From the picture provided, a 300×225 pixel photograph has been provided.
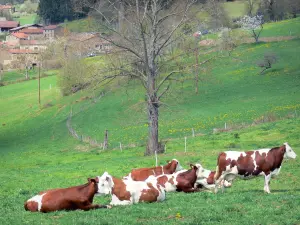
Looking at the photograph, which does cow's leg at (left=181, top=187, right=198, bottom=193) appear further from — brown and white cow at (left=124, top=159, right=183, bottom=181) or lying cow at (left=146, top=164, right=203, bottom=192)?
brown and white cow at (left=124, top=159, right=183, bottom=181)

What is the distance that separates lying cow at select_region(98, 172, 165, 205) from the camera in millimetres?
19734

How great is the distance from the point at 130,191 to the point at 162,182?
3033 millimetres

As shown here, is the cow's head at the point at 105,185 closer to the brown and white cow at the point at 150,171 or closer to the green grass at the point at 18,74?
the brown and white cow at the point at 150,171

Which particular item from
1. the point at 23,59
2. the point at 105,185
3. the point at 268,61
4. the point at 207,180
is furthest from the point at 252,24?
the point at 105,185

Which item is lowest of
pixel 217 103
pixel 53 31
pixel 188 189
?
pixel 188 189

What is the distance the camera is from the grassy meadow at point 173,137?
17656mm

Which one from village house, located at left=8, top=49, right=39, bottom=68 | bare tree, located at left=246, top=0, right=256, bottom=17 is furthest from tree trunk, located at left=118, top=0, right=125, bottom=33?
village house, located at left=8, top=49, right=39, bottom=68

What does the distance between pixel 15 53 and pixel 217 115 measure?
394 feet

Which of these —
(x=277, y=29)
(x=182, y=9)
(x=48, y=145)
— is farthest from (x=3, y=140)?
(x=277, y=29)

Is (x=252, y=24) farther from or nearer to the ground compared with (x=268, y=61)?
farther from the ground

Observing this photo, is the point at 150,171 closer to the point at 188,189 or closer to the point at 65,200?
the point at 188,189

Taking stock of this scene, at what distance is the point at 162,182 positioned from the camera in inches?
902

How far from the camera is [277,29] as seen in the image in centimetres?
9925

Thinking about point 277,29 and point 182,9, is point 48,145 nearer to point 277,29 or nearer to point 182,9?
point 182,9
